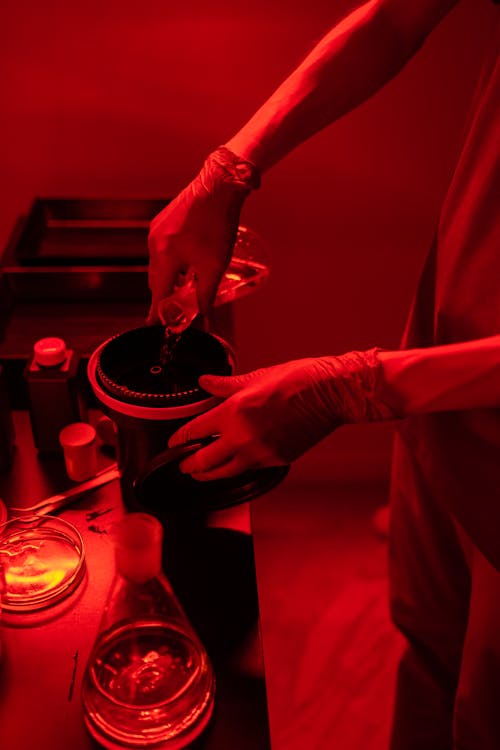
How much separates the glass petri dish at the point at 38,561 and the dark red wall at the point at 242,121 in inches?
36.6

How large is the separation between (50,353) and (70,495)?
21 cm

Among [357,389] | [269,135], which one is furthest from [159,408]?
[269,135]

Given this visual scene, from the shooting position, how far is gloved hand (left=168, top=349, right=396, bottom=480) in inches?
35.5

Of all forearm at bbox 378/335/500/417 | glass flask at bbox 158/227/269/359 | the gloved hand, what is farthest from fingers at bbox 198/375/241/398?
forearm at bbox 378/335/500/417

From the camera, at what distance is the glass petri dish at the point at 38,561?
0.92 metres

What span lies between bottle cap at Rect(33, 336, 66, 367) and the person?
161 millimetres

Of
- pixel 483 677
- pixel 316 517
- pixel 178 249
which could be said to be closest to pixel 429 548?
pixel 483 677

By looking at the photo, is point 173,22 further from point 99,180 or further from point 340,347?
point 340,347

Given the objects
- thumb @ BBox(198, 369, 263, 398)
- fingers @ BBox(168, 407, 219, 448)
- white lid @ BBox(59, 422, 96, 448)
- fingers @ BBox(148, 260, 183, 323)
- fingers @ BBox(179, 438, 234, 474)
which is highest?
fingers @ BBox(148, 260, 183, 323)

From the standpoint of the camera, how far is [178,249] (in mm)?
1177

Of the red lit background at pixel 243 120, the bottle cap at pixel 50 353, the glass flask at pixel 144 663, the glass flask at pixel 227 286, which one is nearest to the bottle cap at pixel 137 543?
the glass flask at pixel 144 663

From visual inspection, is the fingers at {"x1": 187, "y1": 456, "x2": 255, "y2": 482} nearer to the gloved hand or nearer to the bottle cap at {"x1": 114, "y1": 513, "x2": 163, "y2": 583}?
the gloved hand

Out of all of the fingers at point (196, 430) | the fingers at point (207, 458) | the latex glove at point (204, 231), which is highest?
the latex glove at point (204, 231)

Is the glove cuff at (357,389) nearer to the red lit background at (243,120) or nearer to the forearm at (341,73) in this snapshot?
the forearm at (341,73)
